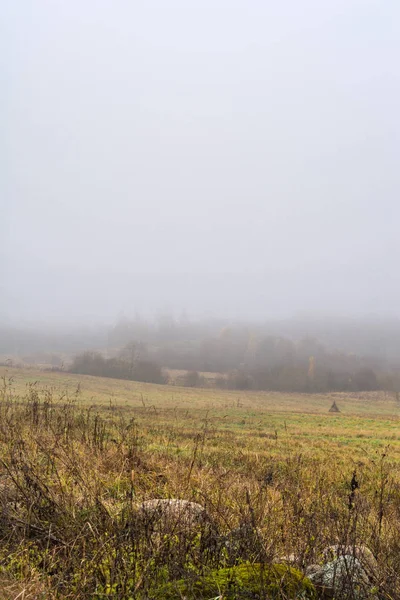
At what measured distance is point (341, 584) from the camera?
300 centimetres

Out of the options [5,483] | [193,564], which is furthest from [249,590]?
[5,483]

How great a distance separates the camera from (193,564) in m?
3.12

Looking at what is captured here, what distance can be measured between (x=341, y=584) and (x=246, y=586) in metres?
0.83

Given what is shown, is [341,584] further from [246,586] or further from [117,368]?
[117,368]

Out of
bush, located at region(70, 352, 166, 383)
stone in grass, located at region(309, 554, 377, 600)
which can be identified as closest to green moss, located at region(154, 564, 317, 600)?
stone in grass, located at region(309, 554, 377, 600)

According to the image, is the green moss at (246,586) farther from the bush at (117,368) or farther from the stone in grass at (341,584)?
the bush at (117,368)

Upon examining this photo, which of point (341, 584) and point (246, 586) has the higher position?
point (246, 586)

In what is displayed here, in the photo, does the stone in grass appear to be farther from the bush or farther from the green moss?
the bush

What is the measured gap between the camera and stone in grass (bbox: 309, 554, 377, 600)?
9.36 feet

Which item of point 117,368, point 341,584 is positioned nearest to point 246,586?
point 341,584

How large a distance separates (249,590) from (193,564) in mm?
599

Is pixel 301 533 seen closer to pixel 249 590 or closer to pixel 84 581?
pixel 249 590

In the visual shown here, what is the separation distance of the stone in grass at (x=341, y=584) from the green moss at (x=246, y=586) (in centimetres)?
14

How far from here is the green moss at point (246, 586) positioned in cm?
265
